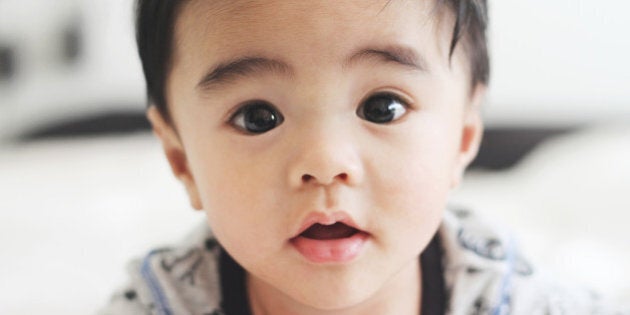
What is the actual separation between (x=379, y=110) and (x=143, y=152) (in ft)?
2.66

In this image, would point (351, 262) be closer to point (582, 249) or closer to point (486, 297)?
point (486, 297)

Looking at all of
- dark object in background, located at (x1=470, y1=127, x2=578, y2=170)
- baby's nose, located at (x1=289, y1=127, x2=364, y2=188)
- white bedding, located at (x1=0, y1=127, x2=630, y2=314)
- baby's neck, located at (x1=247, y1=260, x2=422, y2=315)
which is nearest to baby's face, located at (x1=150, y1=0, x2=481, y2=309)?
baby's nose, located at (x1=289, y1=127, x2=364, y2=188)

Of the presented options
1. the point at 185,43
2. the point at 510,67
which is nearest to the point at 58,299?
the point at 185,43

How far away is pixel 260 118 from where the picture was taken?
623 millimetres

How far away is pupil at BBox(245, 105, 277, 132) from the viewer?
2.04 feet

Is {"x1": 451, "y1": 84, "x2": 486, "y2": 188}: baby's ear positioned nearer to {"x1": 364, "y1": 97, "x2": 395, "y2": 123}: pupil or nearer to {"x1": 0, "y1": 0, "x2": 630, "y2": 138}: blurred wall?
{"x1": 364, "y1": 97, "x2": 395, "y2": 123}: pupil

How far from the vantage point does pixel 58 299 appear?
1.03 meters

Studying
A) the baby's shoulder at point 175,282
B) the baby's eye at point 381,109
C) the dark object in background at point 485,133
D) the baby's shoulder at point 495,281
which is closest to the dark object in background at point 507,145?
the dark object in background at point 485,133

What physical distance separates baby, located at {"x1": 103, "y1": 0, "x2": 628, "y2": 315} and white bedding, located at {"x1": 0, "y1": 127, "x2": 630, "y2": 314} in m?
0.41

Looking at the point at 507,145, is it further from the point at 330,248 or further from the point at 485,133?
the point at 330,248

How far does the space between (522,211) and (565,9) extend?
0.40 m

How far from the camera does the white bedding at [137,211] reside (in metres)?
1.05

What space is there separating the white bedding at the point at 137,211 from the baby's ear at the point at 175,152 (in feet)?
1.10

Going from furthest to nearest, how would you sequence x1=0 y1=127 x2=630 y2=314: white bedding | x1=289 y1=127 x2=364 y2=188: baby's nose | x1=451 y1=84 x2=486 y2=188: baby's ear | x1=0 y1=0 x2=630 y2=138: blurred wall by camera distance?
1. x1=0 y1=0 x2=630 y2=138: blurred wall
2. x1=0 y1=127 x2=630 y2=314: white bedding
3. x1=451 y1=84 x2=486 y2=188: baby's ear
4. x1=289 y1=127 x2=364 y2=188: baby's nose
